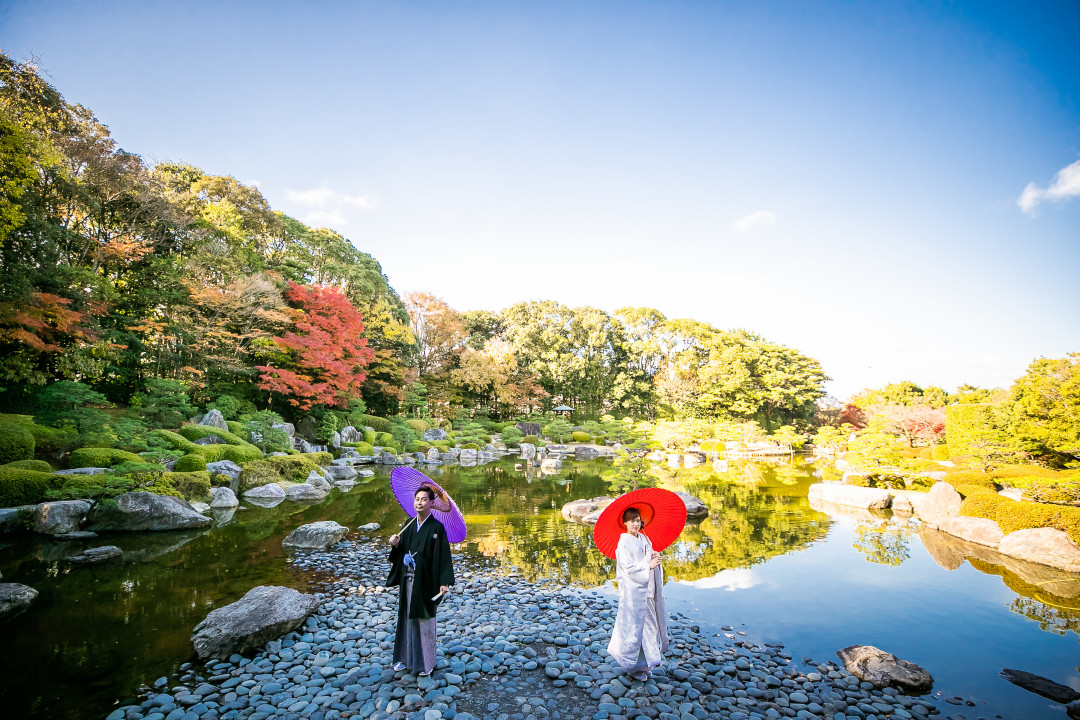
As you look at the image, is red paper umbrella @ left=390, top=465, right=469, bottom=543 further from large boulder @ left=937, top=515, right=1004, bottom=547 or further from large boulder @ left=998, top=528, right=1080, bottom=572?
large boulder @ left=937, top=515, right=1004, bottom=547

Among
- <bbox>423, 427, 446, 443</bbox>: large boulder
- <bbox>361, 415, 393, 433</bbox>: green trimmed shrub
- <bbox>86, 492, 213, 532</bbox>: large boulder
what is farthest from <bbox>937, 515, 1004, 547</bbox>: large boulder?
<bbox>361, 415, 393, 433</bbox>: green trimmed shrub

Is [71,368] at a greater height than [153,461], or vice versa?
[71,368]

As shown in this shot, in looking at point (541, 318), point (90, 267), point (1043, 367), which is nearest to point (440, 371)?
point (541, 318)

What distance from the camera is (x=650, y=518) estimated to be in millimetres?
3791

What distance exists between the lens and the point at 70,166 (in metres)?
12.1

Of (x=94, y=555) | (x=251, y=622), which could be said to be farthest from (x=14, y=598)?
(x=251, y=622)

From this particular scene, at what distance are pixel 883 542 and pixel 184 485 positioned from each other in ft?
42.4

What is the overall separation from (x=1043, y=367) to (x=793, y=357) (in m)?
19.3

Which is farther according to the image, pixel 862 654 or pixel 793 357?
pixel 793 357

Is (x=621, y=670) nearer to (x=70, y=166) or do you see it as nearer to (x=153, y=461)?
(x=153, y=461)

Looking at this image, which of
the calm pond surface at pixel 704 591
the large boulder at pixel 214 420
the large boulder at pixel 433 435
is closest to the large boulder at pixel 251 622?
the calm pond surface at pixel 704 591

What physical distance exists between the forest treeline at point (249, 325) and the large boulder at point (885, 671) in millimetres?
13527

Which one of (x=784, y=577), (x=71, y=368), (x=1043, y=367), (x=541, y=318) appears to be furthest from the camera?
(x=541, y=318)

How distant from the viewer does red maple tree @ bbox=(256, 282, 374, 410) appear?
51.2 feet
